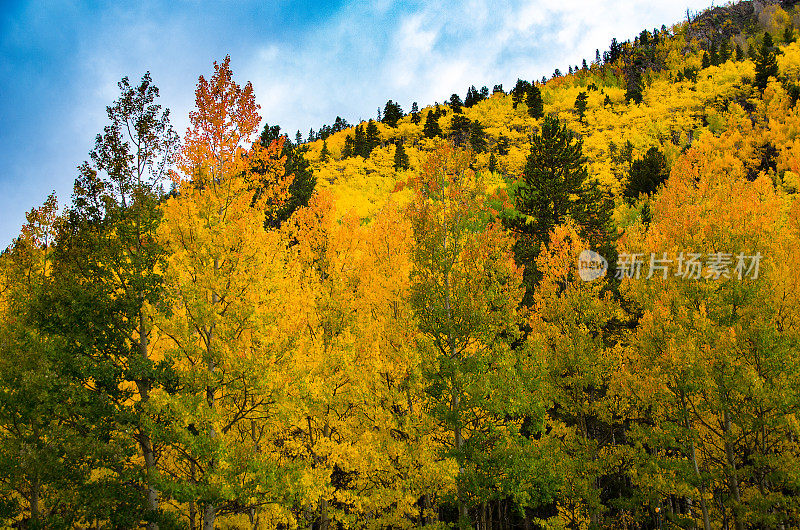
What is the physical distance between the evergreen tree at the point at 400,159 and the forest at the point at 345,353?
59.0 meters

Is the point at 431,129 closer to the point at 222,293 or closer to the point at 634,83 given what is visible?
the point at 634,83

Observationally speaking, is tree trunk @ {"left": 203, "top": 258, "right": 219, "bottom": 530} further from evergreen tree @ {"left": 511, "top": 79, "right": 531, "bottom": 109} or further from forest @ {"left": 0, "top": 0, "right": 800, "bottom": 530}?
evergreen tree @ {"left": 511, "top": 79, "right": 531, "bottom": 109}

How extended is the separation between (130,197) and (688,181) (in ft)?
86.6

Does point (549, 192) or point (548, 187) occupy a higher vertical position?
point (548, 187)

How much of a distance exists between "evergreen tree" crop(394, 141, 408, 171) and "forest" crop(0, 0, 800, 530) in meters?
59.0

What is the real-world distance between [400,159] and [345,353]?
232ft

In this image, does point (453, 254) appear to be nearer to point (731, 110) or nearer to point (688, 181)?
point (688, 181)

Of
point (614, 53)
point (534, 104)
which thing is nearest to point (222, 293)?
point (534, 104)

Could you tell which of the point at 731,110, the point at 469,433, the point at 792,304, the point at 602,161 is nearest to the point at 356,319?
the point at 469,433

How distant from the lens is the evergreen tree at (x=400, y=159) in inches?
3063

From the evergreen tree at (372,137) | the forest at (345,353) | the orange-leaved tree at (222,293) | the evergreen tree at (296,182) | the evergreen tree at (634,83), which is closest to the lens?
the orange-leaved tree at (222,293)

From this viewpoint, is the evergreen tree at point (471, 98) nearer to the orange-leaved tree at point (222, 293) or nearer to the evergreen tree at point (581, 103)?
the evergreen tree at point (581, 103)

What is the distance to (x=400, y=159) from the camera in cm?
8025

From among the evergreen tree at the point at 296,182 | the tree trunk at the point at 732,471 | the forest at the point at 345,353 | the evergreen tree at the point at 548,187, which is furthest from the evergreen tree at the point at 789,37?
the tree trunk at the point at 732,471
